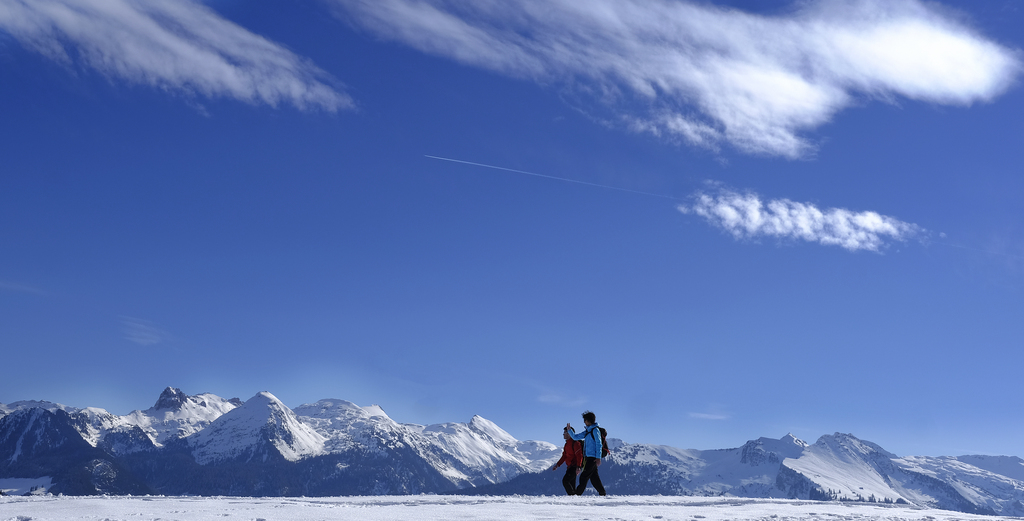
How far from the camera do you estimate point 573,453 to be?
25.4m

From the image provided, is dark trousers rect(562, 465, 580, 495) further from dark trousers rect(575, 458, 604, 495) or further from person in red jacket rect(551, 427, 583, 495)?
→ dark trousers rect(575, 458, 604, 495)

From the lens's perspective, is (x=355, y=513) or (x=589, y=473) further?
(x=589, y=473)

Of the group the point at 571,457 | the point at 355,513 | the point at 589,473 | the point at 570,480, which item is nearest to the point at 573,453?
the point at 571,457

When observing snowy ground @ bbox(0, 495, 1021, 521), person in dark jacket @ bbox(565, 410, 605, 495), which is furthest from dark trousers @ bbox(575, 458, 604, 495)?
snowy ground @ bbox(0, 495, 1021, 521)

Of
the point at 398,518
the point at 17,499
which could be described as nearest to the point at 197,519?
Result: the point at 398,518

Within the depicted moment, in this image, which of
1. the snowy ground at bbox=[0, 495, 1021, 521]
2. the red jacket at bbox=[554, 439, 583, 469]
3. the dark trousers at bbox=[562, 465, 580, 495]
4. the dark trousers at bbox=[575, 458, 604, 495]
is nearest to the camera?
the snowy ground at bbox=[0, 495, 1021, 521]

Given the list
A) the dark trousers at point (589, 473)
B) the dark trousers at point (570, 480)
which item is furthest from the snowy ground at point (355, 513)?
the dark trousers at point (570, 480)

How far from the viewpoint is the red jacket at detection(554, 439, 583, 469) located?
82.7 feet

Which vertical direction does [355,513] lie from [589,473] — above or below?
below

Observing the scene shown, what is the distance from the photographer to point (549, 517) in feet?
55.0

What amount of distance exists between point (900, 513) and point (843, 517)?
4007 mm

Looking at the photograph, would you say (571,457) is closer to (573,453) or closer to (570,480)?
(573,453)

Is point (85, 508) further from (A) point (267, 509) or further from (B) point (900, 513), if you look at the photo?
(B) point (900, 513)

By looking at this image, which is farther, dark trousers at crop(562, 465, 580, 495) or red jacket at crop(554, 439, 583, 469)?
dark trousers at crop(562, 465, 580, 495)
